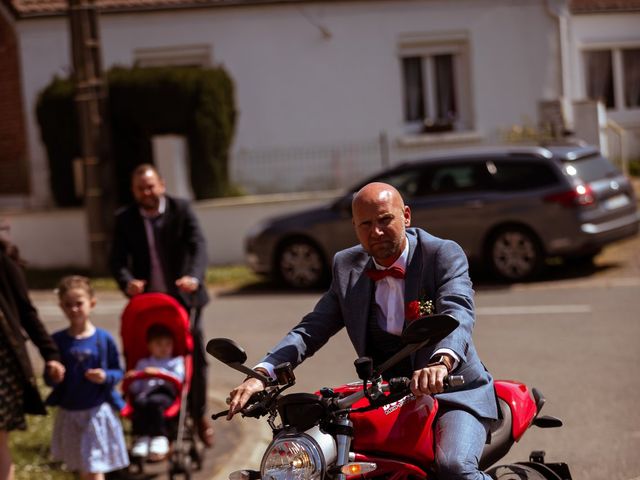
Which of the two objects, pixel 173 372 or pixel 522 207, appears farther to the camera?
pixel 522 207

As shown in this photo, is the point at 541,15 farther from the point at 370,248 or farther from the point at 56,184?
the point at 370,248

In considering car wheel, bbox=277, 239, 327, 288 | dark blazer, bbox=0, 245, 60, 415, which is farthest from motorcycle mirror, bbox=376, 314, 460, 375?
car wheel, bbox=277, 239, 327, 288

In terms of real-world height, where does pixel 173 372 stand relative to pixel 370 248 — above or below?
below

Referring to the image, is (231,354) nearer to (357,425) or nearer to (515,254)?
(357,425)

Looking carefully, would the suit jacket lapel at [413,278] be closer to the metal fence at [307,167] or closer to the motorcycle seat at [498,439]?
the motorcycle seat at [498,439]

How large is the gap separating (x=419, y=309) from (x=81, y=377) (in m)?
3.53

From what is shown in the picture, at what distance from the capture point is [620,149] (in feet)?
77.9

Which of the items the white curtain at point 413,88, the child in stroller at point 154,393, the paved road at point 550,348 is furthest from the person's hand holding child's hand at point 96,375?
the white curtain at point 413,88

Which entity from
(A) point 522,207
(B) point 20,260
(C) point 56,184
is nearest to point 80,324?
(B) point 20,260

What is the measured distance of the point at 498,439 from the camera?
4.83 m

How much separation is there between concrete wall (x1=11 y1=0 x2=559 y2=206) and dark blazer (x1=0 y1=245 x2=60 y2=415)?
17323 millimetres

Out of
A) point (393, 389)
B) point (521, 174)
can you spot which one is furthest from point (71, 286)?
point (521, 174)

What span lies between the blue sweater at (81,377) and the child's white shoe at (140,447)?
0.46 meters

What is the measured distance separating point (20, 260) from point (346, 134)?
1780 centimetres
